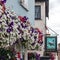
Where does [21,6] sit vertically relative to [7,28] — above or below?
above

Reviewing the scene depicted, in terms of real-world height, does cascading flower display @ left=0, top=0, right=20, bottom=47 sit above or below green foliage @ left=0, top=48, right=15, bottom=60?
above

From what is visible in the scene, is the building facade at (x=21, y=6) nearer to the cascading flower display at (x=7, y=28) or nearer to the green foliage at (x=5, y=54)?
the cascading flower display at (x=7, y=28)

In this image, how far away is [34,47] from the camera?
11.5m

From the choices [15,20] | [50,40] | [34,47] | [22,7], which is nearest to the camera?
[15,20]

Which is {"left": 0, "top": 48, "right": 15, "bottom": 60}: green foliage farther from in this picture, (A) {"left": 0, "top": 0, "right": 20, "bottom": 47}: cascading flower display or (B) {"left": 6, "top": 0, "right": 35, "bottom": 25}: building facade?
(B) {"left": 6, "top": 0, "right": 35, "bottom": 25}: building facade

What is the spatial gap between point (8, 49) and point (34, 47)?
2.91 m

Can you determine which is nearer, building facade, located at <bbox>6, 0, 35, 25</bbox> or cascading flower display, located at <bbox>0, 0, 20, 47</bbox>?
cascading flower display, located at <bbox>0, 0, 20, 47</bbox>

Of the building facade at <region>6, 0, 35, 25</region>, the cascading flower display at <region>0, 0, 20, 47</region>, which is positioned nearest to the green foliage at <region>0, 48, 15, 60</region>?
the cascading flower display at <region>0, 0, 20, 47</region>

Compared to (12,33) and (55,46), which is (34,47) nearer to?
(12,33)

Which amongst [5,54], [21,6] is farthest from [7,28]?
[21,6]

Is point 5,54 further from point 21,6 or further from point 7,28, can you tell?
point 21,6

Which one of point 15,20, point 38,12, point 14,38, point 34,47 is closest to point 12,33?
point 14,38

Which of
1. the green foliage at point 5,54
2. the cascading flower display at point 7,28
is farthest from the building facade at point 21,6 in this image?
the green foliage at point 5,54

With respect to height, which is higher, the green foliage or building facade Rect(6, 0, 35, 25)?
→ building facade Rect(6, 0, 35, 25)
